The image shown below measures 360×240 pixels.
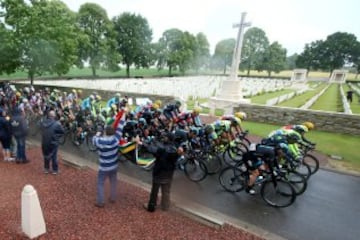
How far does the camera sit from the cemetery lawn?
820 centimetres

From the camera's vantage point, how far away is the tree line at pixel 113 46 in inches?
742

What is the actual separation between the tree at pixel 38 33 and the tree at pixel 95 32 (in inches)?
682

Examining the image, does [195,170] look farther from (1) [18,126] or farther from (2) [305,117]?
(2) [305,117]

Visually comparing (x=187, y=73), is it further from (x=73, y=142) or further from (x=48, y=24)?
(x=73, y=142)

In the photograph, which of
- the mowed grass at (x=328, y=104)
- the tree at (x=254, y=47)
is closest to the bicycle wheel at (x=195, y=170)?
the mowed grass at (x=328, y=104)

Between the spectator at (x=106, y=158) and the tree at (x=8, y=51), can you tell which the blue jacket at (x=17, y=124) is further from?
the tree at (x=8, y=51)

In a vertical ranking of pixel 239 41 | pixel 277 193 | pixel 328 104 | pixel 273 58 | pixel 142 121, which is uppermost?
pixel 273 58

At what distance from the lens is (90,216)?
4367mm

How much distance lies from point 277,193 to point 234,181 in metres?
0.95

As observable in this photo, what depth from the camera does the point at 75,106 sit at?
32.1ft

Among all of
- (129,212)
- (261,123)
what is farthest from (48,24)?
(129,212)

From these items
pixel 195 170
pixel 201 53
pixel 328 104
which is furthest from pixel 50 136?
pixel 201 53

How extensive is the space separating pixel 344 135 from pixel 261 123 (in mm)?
3567

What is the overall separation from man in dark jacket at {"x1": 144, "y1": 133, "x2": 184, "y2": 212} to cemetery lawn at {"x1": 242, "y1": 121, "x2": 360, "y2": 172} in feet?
19.8
